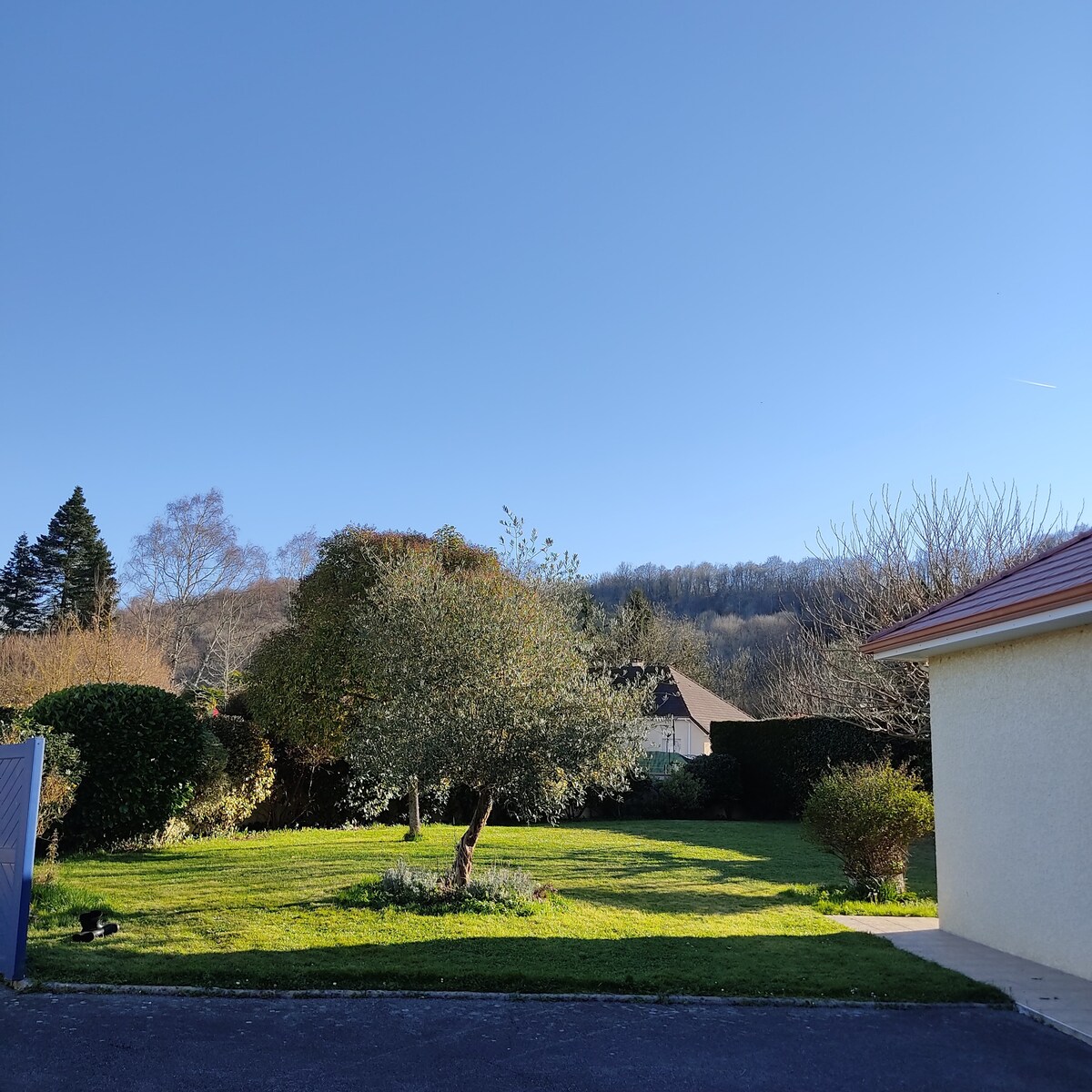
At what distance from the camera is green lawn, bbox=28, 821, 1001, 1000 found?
6410 millimetres

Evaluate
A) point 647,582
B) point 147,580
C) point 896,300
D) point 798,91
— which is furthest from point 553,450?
point 647,582

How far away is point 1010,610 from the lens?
22.8 feet

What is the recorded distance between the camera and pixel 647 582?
206 ft

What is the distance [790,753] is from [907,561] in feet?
24.7

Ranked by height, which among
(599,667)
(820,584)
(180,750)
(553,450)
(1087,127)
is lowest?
(180,750)

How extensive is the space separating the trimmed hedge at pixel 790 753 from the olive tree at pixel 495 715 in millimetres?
12861

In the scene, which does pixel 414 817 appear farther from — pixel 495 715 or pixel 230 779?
pixel 495 715

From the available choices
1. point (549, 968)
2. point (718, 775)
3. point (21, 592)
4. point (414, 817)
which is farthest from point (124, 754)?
point (21, 592)

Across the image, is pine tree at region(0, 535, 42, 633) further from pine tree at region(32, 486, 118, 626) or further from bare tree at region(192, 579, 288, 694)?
bare tree at region(192, 579, 288, 694)

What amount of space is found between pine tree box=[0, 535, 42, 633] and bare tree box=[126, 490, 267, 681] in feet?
25.2

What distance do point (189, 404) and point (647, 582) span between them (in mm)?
47631

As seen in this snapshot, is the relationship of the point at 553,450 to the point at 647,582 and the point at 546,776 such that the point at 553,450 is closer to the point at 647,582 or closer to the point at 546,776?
the point at 546,776

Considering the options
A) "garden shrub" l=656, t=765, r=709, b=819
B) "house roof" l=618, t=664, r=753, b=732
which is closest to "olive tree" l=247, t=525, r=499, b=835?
"garden shrub" l=656, t=765, r=709, b=819

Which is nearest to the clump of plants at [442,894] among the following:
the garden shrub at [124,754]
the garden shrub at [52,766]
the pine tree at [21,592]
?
the garden shrub at [52,766]
